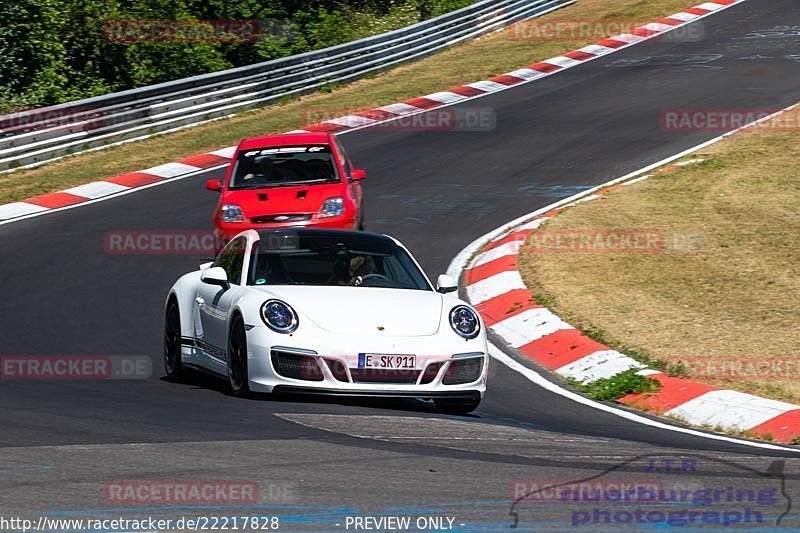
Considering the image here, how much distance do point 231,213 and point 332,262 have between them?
4.58 meters

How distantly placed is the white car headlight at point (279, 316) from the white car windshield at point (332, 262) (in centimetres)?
64

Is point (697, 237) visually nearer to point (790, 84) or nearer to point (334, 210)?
point (334, 210)

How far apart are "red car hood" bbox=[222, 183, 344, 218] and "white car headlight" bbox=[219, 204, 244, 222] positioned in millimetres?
53

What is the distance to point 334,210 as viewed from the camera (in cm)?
1424

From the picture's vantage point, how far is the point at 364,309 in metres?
8.91

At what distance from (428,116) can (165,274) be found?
33.5 feet

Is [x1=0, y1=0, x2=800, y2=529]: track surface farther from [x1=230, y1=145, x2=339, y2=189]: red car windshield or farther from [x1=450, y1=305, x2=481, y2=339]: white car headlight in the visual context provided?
[x1=230, y1=145, x2=339, y2=189]: red car windshield

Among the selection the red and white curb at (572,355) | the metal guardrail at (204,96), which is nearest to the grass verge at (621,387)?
the red and white curb at (572,355)

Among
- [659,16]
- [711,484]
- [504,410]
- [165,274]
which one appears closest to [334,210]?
[165,274]

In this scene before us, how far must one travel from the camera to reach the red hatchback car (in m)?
14.1

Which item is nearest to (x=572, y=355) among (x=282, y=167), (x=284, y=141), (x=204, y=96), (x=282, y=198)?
(x=282, y=198)

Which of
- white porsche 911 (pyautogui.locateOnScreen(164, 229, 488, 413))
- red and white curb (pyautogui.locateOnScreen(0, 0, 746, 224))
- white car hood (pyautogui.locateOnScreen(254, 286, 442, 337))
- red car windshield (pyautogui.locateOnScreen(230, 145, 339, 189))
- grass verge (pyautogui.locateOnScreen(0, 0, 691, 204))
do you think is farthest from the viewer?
grass verge (pyautogui.locateOnScreen(0, 0, 691, 204))

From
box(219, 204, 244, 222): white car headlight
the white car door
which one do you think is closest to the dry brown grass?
box(219, 204, 244, 222): white car headlight

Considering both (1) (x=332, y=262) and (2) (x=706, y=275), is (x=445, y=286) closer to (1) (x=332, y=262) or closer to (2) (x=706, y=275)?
(1) (x=332, y=262)
